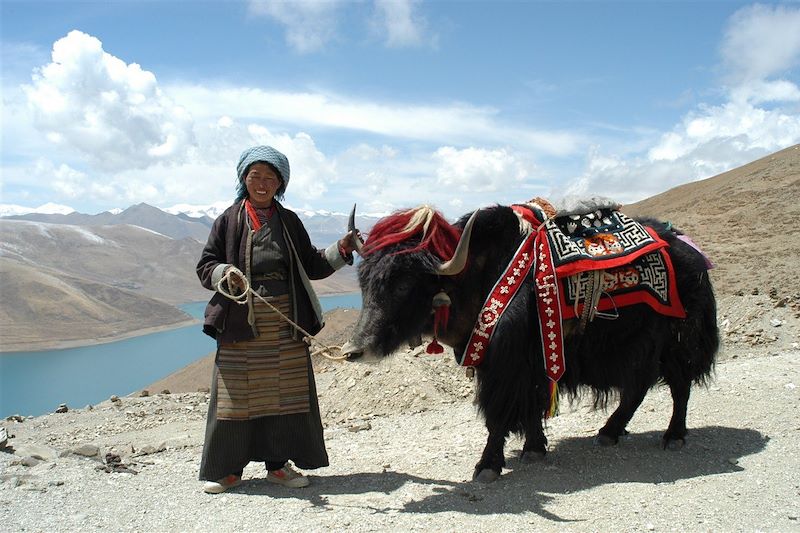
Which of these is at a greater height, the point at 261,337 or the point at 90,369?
the point at 261,337

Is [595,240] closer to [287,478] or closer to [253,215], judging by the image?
[253,215]

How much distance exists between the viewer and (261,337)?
3.47 metres

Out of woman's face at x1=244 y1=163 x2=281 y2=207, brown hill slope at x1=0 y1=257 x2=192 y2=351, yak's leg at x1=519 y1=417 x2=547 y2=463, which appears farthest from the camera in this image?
brown hill slope at x1=0 y1=257 x2=192 y2=351

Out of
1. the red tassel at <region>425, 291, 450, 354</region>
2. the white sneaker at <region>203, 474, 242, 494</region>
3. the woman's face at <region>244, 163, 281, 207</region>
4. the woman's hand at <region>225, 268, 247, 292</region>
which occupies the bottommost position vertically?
the white sneaker at <region>203, 474, 242, 494</region>

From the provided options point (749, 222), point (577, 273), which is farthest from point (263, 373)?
point (749, 222)

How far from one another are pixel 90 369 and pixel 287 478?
119ft

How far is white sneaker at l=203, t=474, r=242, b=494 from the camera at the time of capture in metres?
3.38

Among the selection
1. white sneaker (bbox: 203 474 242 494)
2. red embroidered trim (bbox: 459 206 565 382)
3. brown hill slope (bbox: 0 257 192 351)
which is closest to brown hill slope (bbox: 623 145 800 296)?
red embroidered trim (bbox: 459 206 565 382)

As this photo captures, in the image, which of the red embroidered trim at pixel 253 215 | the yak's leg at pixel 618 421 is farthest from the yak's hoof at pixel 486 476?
the red embroidered trim at pixel 253 215

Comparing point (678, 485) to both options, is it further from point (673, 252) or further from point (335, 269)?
point (335, 269)

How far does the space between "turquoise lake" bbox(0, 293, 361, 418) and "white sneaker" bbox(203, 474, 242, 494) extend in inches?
665

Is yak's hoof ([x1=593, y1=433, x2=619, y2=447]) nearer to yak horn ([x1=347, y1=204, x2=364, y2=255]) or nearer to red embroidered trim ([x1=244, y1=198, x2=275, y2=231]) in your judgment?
yak horn ([x1=347, y1=204, x2=364, y2=255])

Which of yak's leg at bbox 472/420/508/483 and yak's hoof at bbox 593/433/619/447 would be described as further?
yak's hoof at bbox 593/433/619/447

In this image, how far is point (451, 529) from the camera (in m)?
2.72
